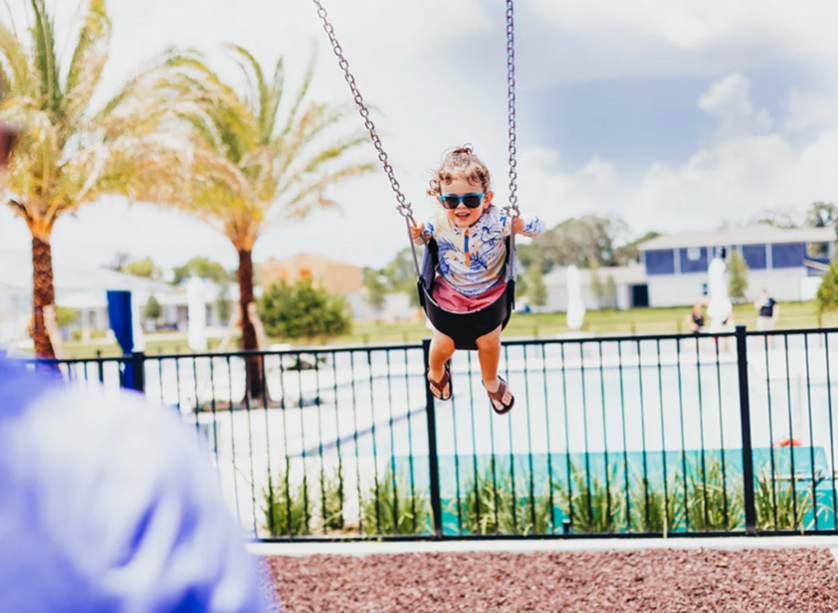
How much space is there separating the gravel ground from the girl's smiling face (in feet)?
7.56

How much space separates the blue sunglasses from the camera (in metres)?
2.93

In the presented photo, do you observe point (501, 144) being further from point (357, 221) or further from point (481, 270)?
point (481, 270)

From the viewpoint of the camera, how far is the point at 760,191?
6719cm

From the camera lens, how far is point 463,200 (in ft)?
9.65

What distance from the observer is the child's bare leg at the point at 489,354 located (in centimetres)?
314

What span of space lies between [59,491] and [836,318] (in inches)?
2180

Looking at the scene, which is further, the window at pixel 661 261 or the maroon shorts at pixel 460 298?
the window at pixel 661 261

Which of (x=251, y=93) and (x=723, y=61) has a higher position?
(x=723, y=61)

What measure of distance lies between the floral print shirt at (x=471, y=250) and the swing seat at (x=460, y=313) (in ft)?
0.09

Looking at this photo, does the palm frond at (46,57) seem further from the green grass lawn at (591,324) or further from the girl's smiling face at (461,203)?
the green grass lawn at (591,324)

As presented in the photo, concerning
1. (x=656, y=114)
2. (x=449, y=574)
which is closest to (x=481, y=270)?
(x=449, y=574)

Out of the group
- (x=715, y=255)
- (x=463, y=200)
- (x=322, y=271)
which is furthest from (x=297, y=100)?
(x=715, y=255)

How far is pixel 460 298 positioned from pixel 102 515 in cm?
271

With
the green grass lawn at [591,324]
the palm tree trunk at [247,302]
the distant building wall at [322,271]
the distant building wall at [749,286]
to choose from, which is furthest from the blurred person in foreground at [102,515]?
the distant building wall at [749,286]
